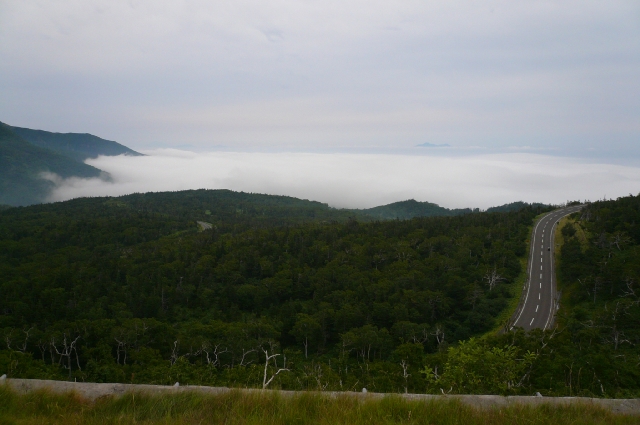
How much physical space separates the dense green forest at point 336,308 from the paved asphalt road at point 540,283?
1.90 m

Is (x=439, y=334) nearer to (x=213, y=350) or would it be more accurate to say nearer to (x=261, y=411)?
(x=213, y=350)

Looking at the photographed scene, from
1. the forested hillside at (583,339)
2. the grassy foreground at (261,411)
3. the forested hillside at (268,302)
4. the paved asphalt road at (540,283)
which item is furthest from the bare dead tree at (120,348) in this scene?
the paved asphalt road at (540,283)

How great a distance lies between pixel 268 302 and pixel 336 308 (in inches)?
576

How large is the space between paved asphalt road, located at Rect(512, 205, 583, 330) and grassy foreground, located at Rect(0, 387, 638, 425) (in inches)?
1624

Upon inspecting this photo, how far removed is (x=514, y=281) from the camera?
5378cm

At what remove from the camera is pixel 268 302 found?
60531 mm

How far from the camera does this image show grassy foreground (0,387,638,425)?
15.1 ft

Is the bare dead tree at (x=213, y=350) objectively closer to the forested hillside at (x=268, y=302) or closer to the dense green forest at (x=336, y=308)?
the forested hillside at (x=268, y=302)

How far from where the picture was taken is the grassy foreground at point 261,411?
15.1 ft

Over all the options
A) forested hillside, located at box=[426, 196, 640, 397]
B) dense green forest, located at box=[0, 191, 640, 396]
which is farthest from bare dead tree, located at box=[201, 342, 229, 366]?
forested hillside, located at box=[426, 196, 640, 397]

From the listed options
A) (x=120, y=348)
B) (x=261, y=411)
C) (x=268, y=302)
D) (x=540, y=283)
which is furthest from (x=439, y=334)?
(x=261, y=411)

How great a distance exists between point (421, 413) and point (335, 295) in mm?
49853

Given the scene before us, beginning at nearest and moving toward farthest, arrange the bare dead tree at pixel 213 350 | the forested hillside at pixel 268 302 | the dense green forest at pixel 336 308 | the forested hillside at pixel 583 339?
1. the forested hillside at pixel 583 339
2. the dense green forest at pixel 336 308
3. the forested hillside at pixel 268 302
4. the bare dead tree at pixel 213 350

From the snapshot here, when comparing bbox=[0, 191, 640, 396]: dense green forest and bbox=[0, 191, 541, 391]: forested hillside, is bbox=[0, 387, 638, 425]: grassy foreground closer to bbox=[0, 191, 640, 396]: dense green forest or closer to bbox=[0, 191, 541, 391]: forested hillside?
bbox=[0, 191, 640, 396]: dense green forest
